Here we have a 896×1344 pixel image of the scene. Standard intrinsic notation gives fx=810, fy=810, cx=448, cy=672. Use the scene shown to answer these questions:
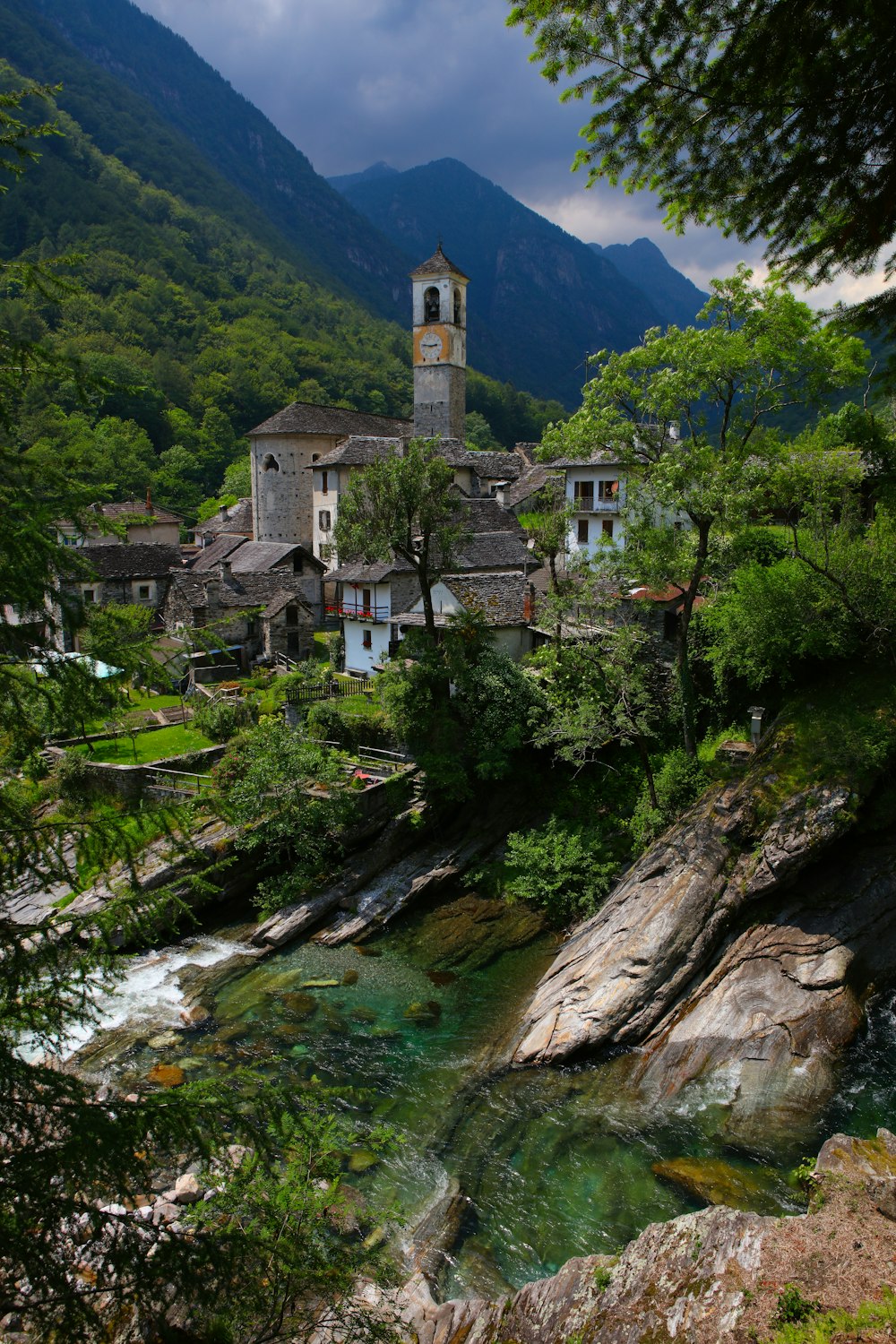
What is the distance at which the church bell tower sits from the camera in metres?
63.3

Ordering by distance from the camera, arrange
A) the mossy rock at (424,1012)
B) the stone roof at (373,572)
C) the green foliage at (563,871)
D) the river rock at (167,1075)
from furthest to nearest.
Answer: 1. the stone roof at (373,572)
2. the green foliage at (563,871)
3. the mossy rock at (424,1012)
4. the river rock at (167,1075)

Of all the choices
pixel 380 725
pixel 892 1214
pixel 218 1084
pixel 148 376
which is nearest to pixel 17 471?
pixel 218 1084

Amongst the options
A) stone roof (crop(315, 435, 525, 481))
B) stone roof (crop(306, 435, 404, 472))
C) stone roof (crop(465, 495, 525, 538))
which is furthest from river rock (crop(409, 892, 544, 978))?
stone roof (crop(306, 435, 404, 472))

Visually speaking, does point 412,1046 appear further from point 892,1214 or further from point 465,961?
point 892,1214

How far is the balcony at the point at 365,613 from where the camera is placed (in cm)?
3746

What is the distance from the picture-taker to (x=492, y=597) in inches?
1341

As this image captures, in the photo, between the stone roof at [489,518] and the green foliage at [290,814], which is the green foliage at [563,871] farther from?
the stone roof at [489,518]

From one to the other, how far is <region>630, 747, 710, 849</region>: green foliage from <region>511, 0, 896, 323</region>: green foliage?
1799 cm

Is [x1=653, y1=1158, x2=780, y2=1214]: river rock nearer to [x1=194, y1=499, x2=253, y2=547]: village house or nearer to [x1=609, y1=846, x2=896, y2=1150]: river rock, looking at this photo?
[x1=609, y1=846, x2=896, y2=1150]: river rock

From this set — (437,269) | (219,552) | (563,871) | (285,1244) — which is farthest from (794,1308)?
(437,269)

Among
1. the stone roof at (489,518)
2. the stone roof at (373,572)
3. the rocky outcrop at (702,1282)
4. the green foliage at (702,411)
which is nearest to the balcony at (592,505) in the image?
the stone roof at (489,518)

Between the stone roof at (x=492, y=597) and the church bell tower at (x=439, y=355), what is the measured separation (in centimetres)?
3126

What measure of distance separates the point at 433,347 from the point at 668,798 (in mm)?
49908

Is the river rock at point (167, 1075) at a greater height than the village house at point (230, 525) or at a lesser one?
lesser
